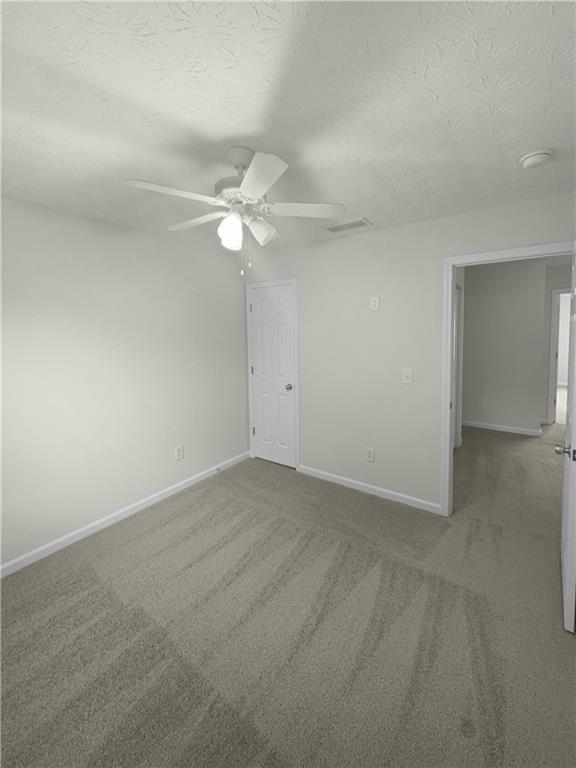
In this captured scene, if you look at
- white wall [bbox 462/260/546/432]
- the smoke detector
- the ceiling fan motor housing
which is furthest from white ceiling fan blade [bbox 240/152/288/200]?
white wall [bbox 462/260/546/432]

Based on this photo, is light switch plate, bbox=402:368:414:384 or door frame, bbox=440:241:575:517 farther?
light switch plate, bbox=402:368:414:384

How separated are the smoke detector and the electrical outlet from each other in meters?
2.34

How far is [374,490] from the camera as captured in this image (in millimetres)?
3309

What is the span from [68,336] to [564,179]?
3404mm

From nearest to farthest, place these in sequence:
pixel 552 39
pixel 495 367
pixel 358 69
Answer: pixel 552 39 → pixel 358 69 → pixel 495 367

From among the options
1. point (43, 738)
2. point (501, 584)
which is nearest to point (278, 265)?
point (501, 584)

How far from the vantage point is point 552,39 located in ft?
3.62

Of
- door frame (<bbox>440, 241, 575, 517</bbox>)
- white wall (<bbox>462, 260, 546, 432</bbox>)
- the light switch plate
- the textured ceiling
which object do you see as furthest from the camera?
white wall (<bbox>462, 260, 546, 432</bbox>)

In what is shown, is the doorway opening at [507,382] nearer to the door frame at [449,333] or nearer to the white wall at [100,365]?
the door frame at [449,333]

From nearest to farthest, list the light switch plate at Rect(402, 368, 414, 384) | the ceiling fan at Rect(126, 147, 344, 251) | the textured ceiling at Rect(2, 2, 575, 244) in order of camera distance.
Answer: the textured ceiling at Rect(2, 2, 575, 244) < the ceiling fan at Rect(126, 147, 344, 251) < the light switch plate at Rect(402, 368, 414, 384)

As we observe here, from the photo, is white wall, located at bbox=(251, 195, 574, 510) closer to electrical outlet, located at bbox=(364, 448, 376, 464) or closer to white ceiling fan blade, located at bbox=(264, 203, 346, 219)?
electrical outlet, located at bbox=(364, 448, 376, 464)

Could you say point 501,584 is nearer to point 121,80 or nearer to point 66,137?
point 121,80

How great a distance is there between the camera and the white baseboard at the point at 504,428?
5.03 m

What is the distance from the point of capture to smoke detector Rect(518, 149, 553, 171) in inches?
68.8
